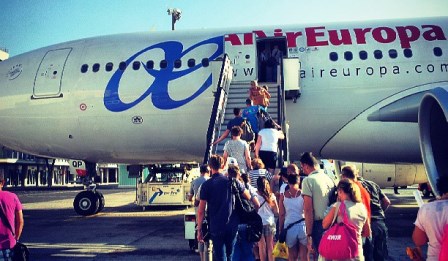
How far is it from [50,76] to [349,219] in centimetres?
1100

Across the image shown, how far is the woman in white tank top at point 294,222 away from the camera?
584cm

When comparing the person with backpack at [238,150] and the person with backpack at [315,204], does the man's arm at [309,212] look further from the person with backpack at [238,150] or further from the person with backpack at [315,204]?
the person with backpack at [238,150]

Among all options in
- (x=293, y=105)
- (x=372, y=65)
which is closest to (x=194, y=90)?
(x=293, y=105)

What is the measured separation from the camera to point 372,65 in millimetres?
11727

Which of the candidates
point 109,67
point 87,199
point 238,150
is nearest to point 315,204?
point 238,150

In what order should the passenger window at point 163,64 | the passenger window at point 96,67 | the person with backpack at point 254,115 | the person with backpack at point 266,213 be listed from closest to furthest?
the person with backpack at point 266,213
the person with backpack at point 254,115
the passenger window at point 163,64
the passenger window at point 96,67

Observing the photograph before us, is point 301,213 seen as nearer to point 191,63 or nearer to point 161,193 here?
point 191,63

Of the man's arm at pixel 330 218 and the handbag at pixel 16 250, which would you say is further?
the handbag at pixel 16 250

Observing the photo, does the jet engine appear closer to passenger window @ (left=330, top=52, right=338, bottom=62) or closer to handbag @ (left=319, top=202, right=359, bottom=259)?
handbag @ (left=319, top=202, right=359, bottom=259)

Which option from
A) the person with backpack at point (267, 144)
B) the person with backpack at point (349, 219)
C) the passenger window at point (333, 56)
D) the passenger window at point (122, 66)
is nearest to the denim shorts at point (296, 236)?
the person with backpack at point (349, 219)

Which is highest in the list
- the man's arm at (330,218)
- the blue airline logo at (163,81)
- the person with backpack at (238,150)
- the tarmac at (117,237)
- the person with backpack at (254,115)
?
the blue airline logo at (163,81)

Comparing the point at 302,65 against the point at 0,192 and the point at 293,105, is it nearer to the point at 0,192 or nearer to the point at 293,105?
the point at 293,105

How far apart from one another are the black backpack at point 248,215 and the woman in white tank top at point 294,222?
0.61 meters

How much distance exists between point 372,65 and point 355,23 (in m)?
1.44
